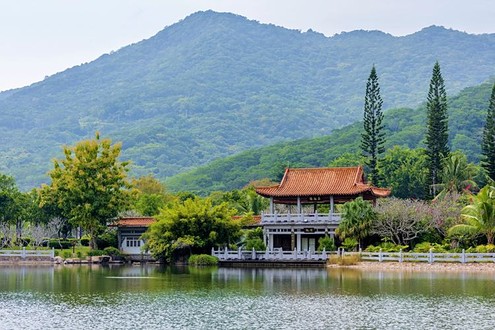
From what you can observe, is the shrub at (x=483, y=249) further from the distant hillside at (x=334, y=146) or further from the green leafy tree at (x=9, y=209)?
the distant hillside at (x=334, y=146)

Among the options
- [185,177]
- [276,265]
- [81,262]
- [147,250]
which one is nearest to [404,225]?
[276,265]

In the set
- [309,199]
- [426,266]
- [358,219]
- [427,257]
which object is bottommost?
[426,266]

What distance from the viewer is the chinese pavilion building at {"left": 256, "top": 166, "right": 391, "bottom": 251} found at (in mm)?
54281

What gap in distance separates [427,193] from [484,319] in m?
39.3

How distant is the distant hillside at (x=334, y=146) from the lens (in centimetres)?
12369

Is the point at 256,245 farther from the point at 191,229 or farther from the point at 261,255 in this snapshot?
the point at 191,229

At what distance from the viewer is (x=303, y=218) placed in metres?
54.9

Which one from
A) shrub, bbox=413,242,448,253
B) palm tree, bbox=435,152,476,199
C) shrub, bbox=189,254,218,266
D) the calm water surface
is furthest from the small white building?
palm tree, bbox=435,152,476,199

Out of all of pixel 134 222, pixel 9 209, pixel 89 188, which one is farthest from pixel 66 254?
pixel 9 209

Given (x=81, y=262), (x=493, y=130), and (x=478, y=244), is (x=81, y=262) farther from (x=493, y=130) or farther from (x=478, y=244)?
(x=493, y=130)

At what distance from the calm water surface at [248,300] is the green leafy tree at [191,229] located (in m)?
7.87

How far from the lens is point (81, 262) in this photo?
5609 centimetres

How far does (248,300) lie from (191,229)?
2199cm

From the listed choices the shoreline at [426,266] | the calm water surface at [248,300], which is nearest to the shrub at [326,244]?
the shoreline at [426,266]
